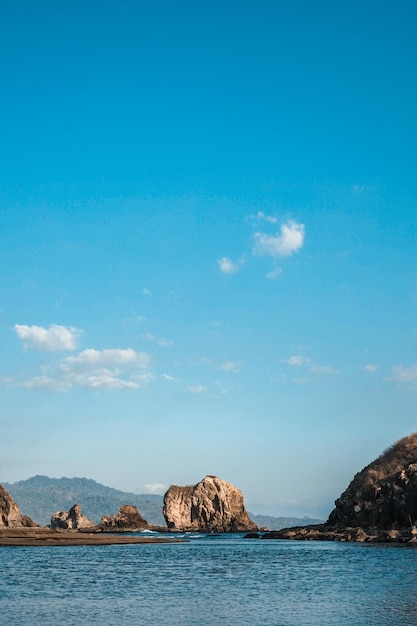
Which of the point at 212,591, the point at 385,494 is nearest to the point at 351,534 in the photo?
the point at 385,494

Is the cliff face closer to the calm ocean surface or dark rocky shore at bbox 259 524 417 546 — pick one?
dark rocky shore at bbox 259 524 417 546

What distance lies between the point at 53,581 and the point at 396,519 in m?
80.6

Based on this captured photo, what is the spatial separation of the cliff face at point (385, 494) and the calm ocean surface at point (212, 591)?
3969 cm

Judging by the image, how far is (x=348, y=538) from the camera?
119625 mm

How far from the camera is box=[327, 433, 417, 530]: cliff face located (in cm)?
11806

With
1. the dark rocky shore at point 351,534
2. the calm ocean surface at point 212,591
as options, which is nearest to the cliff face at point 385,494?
the dark rocky shore at point 351,534

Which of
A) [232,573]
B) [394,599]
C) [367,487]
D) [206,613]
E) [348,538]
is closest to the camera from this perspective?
[206,613]

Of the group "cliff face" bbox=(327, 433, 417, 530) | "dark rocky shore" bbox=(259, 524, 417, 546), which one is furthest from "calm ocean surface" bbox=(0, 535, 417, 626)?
"cliff face" bbox=(327, 433, 417, 530)

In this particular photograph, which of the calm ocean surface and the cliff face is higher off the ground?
the cliff face

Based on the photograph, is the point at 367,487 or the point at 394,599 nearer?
the point at 394,599

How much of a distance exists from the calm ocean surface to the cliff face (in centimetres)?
3969

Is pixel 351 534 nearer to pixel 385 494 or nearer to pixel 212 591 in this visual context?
pixel 385 494

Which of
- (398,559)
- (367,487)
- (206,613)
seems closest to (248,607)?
(206,613)

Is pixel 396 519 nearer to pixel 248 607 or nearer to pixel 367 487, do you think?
pixel 367 487
